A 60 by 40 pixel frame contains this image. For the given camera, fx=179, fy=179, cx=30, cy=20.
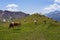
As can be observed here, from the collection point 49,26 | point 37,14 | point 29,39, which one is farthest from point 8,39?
point 37,14

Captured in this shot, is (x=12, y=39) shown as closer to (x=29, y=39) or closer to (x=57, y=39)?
(x=29, y=39)

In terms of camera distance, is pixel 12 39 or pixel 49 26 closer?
pixel 12 39

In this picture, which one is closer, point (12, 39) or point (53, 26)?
point (12, 39)

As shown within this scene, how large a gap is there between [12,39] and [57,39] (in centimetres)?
961

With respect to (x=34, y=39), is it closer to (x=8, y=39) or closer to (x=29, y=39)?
(x=29, y=39)

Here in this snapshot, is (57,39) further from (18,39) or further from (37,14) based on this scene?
(37,14)

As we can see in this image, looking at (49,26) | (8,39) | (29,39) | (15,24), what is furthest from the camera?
(15,24)

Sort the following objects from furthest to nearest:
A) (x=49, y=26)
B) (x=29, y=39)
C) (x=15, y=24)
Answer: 1. (x=15, y=24)
2. (x=49, y=26)
3. (x=29, y=39)

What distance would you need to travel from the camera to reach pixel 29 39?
1427 inches

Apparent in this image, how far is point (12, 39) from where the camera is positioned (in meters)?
38.1

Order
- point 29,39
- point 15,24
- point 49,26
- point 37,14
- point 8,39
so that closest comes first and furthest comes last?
point 29,39, point 8,39, point 49,26, point 15,24, point 37,14

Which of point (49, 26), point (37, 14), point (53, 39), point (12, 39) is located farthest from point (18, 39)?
point (37, 14)

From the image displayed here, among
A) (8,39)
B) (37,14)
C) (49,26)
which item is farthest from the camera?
(37,14)

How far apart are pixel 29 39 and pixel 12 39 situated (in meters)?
4.06
